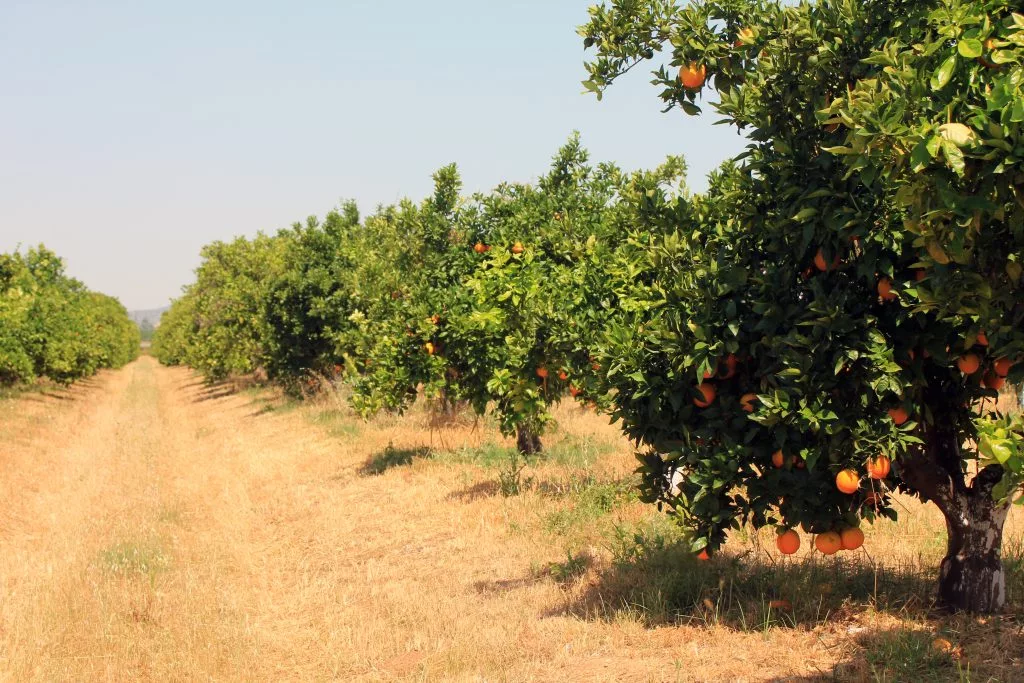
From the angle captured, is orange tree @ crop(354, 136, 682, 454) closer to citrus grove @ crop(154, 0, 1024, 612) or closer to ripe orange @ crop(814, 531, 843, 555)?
citrus grove @ crop(154, 0, 1024, 612)

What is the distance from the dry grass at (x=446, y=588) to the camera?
6.29 m

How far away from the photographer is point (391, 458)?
53.6 feet

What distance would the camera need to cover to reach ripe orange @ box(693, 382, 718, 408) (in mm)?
6250

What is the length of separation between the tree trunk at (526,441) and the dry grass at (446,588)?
53 cm

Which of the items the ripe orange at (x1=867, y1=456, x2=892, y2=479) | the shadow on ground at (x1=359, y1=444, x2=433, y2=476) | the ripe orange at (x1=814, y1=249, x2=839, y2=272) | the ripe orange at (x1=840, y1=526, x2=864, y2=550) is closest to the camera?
the ripe orange at (x1=867, y1=456, x2=892, y2=479)

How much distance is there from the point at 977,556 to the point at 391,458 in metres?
11.5

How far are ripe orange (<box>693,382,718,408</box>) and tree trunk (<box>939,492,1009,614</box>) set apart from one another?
1794 millimetres

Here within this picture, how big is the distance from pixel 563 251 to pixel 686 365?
693 cm

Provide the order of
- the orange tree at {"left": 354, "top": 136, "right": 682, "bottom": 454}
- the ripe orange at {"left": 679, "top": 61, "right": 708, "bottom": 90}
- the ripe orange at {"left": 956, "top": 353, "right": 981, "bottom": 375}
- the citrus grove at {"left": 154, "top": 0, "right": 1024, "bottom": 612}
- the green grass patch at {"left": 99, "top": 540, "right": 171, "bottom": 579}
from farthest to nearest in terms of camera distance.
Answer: the orange tree at {"left": 354, "top": 136, "right": 682, "bottom": 454} → the green grass patch at {"left": 99, "top": 540, "right": 171, "bottom": 579} → the ripe orange at {"left": 679, "top": 61, "right": 708, "bottom": 90} → the ripe orange at {"left": 956, "top": 353, "right": 981, "bottom": 375} → the citrus grove at {"left": 154, "top": 0, "right": 1024, "bottom": 612}

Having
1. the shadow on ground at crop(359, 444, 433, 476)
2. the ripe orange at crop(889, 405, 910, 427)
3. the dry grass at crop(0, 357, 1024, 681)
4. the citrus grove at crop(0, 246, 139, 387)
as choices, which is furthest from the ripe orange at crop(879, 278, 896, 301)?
the citrus grove at crop(0, 246, 139, 387)

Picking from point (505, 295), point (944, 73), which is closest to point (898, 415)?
point (944, 73)

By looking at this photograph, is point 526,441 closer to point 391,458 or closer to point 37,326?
point 391,458

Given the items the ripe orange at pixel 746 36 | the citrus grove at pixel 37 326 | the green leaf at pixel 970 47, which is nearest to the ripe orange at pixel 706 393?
the ripe orange at pixel 746 36

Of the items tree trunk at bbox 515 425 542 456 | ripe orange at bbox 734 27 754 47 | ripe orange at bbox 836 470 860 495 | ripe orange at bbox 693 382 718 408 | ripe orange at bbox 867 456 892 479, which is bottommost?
tree trunk at bbox 515 425 542 456
